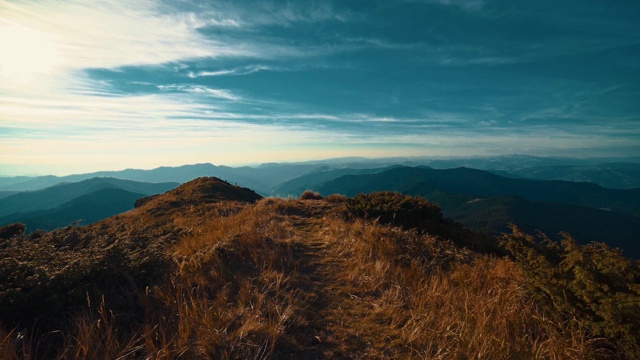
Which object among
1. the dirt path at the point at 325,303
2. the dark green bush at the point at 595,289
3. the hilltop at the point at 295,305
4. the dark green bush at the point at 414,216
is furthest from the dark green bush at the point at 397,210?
the dark green bush at the point at 595,289

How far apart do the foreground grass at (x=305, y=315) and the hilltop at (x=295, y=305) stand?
24mm

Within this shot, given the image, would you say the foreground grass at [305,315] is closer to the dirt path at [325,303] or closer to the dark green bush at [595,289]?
the dirt path at [325,303]

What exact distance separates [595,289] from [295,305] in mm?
4379

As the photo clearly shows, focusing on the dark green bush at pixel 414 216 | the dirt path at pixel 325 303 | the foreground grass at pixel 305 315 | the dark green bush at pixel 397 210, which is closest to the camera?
the foreground grass at pixel 305 315

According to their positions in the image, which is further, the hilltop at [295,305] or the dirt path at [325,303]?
the dirt path at [325,303]

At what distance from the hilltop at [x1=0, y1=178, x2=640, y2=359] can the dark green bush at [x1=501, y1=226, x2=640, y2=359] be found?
0.08ft

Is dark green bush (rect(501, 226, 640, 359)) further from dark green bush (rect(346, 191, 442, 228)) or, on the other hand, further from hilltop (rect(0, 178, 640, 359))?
dark green bush (rect(346, 191, 442, 228))

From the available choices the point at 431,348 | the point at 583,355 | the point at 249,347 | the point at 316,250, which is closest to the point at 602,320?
the point at 583,355

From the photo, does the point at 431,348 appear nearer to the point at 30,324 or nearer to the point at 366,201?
the point at 30,324

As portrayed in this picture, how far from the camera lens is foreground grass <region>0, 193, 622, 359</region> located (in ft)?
11.6

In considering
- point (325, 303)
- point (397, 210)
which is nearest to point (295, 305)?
point (325, 303)

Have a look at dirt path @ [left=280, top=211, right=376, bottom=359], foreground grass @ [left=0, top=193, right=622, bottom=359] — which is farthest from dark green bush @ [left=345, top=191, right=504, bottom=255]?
foreground grass @ [left=0, top=193, right=622, bottom=359]

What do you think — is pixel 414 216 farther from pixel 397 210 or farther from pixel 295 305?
pixel 295 305

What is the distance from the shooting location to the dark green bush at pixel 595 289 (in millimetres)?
3414
